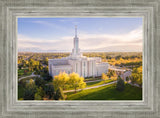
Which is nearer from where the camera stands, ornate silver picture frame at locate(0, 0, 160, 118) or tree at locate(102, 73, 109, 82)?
ornate silver picture frame at locate(0, 0, 160, 118)

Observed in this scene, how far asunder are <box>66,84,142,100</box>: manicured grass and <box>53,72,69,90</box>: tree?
17cm

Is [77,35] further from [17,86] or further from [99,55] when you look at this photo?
[17,86]

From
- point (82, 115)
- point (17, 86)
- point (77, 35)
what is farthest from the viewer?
point (77, 35)

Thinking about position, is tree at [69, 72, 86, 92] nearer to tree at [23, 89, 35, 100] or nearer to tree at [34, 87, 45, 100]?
tree at [34, 87, 45, 100]

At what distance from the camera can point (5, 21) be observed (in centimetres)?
158

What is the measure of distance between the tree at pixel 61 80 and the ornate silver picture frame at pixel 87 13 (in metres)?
0.29

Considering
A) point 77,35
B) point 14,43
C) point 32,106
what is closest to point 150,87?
point 77,35

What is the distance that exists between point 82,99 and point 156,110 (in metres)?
1.02

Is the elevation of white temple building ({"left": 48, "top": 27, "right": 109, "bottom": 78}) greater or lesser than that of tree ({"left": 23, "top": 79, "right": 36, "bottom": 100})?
greater

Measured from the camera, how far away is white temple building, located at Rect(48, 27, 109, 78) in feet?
5.93

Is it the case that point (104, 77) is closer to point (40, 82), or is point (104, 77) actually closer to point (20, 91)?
point (40, 82)

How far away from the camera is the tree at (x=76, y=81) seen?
1807 mm

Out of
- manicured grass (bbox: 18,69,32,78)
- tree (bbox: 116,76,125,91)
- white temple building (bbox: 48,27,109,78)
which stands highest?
white temple building (bbox: 48,27,109,78)

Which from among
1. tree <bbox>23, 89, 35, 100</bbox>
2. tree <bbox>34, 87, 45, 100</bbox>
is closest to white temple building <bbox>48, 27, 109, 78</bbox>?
tree <bbox>34, 87, 45, 100</bbox>
